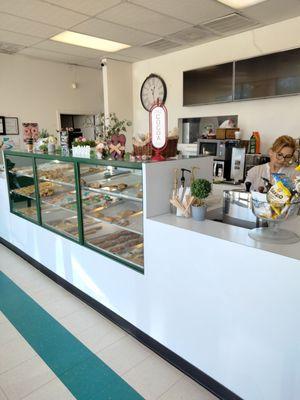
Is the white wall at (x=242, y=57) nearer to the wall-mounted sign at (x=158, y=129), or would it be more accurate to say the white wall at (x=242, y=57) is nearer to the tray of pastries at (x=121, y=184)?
the tray of pastries at (x=121, y=184)

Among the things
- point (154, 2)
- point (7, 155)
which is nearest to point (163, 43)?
point (154, 2)

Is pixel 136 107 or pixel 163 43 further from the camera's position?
pixel 136 107

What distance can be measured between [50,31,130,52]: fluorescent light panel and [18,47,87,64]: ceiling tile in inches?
31.6

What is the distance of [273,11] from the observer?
376cm

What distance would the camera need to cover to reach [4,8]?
3641mm

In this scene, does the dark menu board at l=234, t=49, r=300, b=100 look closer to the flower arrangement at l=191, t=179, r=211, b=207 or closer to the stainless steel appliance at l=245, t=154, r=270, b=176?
the stainless steel appliance at l=245, t=154, r=270, b=176

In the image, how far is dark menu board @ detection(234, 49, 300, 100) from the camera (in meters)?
3.99

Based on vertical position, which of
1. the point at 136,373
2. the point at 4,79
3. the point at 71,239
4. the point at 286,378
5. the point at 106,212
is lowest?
the point at 136,373

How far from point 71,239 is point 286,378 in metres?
2.04

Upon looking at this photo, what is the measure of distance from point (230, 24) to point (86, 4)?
198 cm

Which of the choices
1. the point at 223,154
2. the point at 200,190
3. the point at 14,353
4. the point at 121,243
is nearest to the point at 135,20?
the point at 223,154

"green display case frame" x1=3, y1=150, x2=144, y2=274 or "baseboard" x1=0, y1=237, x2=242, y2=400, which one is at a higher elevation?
"green display case frame" x1=3, y1=150, x2=144, y2=274

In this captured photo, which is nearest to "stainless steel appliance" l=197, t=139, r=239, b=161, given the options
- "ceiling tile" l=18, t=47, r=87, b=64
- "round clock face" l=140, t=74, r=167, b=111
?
"round clock face" l=140, t=74, r=167, b=111

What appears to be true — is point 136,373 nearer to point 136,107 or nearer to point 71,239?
point 71,239
